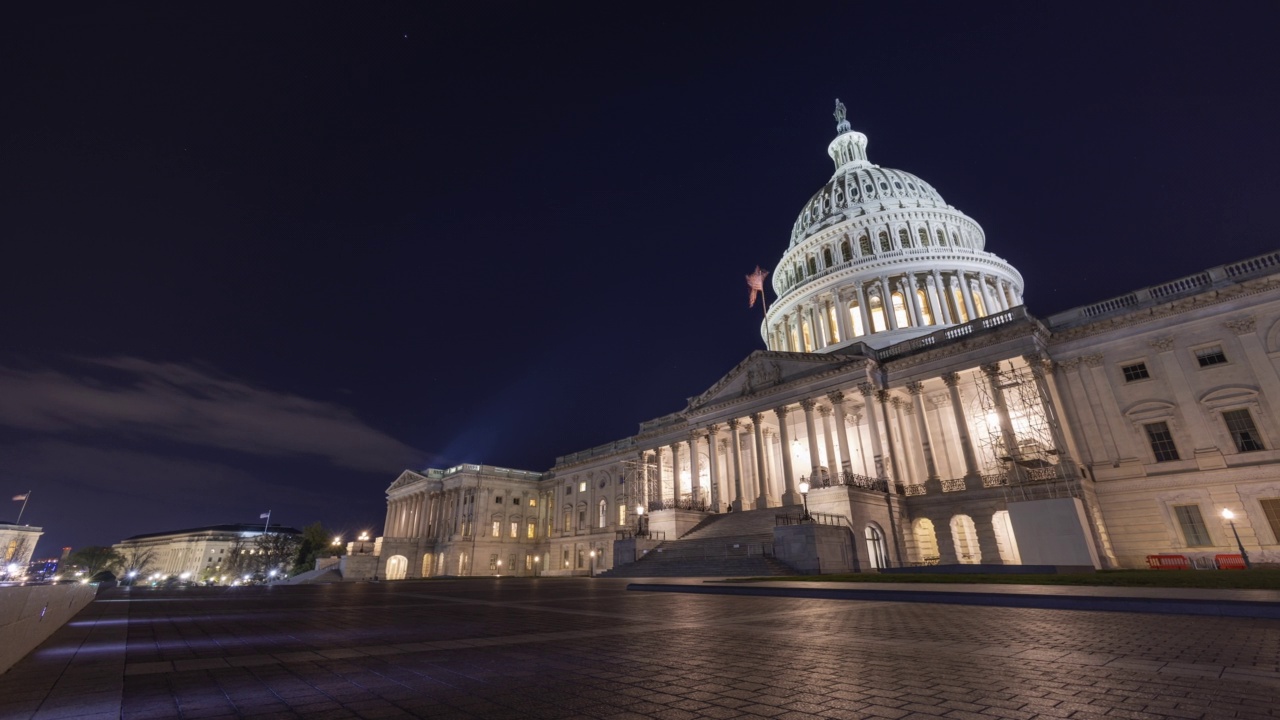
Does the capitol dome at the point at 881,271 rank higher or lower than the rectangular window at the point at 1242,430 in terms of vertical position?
higher

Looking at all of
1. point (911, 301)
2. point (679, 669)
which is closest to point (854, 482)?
point (911, 301)

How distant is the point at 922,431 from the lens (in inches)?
1470

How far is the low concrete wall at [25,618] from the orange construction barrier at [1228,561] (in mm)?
39171

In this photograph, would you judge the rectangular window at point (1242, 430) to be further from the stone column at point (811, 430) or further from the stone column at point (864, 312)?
the stone column at point (864, 312)

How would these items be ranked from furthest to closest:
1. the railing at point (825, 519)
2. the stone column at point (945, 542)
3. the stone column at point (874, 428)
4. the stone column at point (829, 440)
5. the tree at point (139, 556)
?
the tree at point (139, 556) < the stone column at point (829, 440) < the stone column at point (874, 428) < the stone column at point (945, 542) < the railing at point (825, 519)

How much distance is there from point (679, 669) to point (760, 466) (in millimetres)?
38982

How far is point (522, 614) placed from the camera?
11773mm

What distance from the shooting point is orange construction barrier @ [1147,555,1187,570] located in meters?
26.5

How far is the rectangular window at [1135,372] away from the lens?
32.4m

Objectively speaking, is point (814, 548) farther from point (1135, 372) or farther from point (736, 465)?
point (1135, 372)

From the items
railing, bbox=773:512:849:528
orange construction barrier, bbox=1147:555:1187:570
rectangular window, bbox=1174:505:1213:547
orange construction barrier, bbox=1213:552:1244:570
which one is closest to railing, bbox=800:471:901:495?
railing, bbox=773:512:849:528

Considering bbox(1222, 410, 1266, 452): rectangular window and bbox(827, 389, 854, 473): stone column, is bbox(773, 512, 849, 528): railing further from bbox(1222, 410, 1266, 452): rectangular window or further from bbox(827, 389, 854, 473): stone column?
bbox(1222, 410, 1266, 452): rectangular window

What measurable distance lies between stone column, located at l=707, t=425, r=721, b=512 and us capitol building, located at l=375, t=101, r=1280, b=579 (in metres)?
0.24

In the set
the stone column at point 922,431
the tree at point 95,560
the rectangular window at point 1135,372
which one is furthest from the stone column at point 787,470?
the tree at point 95,560
